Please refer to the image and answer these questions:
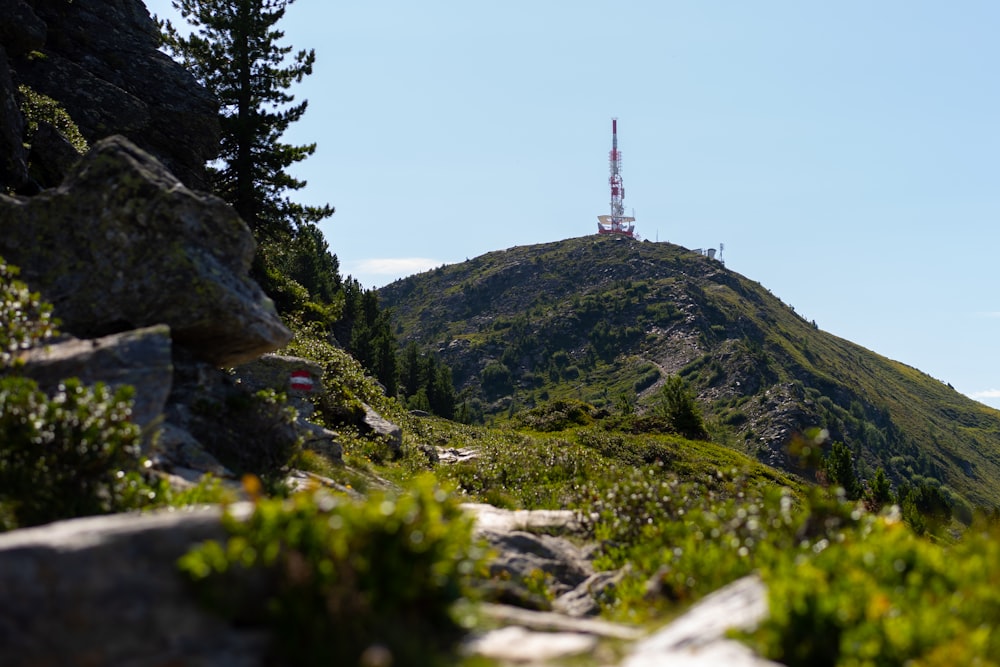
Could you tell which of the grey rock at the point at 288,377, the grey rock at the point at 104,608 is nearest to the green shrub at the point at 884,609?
the grey rock at the point at 104,608

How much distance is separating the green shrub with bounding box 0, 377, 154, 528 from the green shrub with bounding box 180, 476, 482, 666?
3.86 metres

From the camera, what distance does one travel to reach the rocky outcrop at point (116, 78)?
25906 millimetres

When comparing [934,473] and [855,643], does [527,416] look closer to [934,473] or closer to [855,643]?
[855,643]

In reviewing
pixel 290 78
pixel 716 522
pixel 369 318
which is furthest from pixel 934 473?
pixel 716 522

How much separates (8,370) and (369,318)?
80.8m

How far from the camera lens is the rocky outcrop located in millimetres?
25906

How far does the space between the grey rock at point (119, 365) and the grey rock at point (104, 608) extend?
5.26m

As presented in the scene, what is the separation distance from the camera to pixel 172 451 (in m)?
11.3

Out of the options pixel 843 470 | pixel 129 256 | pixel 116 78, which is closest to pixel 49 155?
pixel 116 78

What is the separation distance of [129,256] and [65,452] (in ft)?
16.4

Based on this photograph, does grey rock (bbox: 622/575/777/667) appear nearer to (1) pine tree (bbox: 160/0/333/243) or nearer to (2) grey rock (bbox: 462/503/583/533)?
(2) grey rock (bbox: 462/503/583/533)

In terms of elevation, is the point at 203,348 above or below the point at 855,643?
above

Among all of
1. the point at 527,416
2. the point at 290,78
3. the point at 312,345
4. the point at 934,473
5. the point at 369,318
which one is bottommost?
the point at 934,473

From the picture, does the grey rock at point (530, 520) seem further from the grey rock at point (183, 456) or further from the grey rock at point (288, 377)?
the grey rock at point (288, 377)
